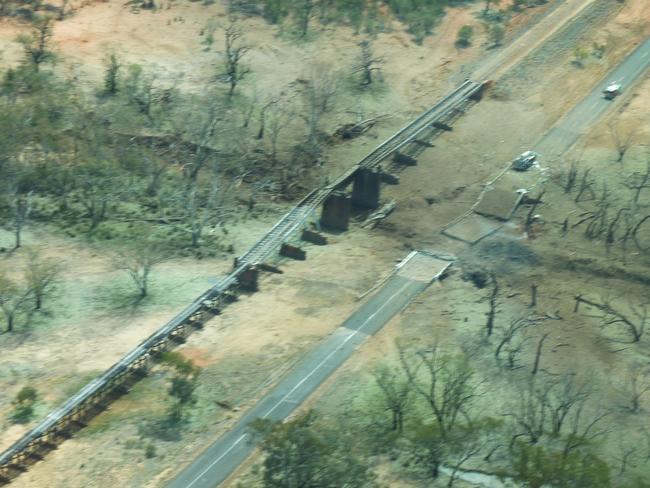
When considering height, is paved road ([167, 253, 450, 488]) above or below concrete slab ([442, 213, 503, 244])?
above

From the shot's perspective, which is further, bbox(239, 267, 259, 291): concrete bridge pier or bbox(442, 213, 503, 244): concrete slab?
bbox(442, 213, 503, 244): concrete slab

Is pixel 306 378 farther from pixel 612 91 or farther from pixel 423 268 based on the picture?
pixel 612 91

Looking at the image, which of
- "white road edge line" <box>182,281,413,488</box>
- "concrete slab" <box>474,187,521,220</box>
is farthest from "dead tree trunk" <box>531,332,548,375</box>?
"concrete slab" <box>474,187,521,220</box>

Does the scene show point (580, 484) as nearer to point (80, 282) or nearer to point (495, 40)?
point (80, 282)

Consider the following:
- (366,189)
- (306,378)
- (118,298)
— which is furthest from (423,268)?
(118,298)

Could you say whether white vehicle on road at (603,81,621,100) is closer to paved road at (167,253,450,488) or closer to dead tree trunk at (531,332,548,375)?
paved road at (167,253,450,488)

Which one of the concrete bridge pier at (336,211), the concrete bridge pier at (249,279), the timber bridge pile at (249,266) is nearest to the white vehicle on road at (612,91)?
the timber bridge pile at (249,266)

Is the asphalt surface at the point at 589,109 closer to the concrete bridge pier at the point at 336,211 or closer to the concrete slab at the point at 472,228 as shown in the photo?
the concrete slab at the point at 472,228
